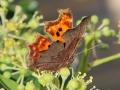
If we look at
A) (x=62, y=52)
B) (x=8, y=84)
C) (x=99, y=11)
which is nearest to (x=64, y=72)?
(x=62, y=52)

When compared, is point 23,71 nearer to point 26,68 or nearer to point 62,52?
point 26,68

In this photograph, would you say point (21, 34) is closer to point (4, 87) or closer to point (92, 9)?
point (4, 87)

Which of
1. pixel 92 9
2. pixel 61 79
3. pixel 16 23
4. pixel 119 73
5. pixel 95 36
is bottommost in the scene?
pixel 61 79

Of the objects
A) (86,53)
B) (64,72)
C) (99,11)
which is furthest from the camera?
(99,11)

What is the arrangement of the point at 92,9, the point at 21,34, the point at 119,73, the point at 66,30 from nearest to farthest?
the point at 66,30 → the point at 21,34 → the point at 119,73 → the point at 92,9

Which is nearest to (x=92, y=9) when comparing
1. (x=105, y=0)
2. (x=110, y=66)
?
(x=105, y=0)

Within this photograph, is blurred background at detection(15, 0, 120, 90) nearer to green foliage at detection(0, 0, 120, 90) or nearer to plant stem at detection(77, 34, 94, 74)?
green foliage at detection(0, 0, 120, 90)

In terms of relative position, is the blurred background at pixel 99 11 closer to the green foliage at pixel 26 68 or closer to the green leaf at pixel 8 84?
the green foliage at pixel 26 68

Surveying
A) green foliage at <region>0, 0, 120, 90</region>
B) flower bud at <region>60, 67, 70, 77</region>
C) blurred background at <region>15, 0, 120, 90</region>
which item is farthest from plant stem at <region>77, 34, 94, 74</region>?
blurred background at <region>15, 0, 120, 90</region>
